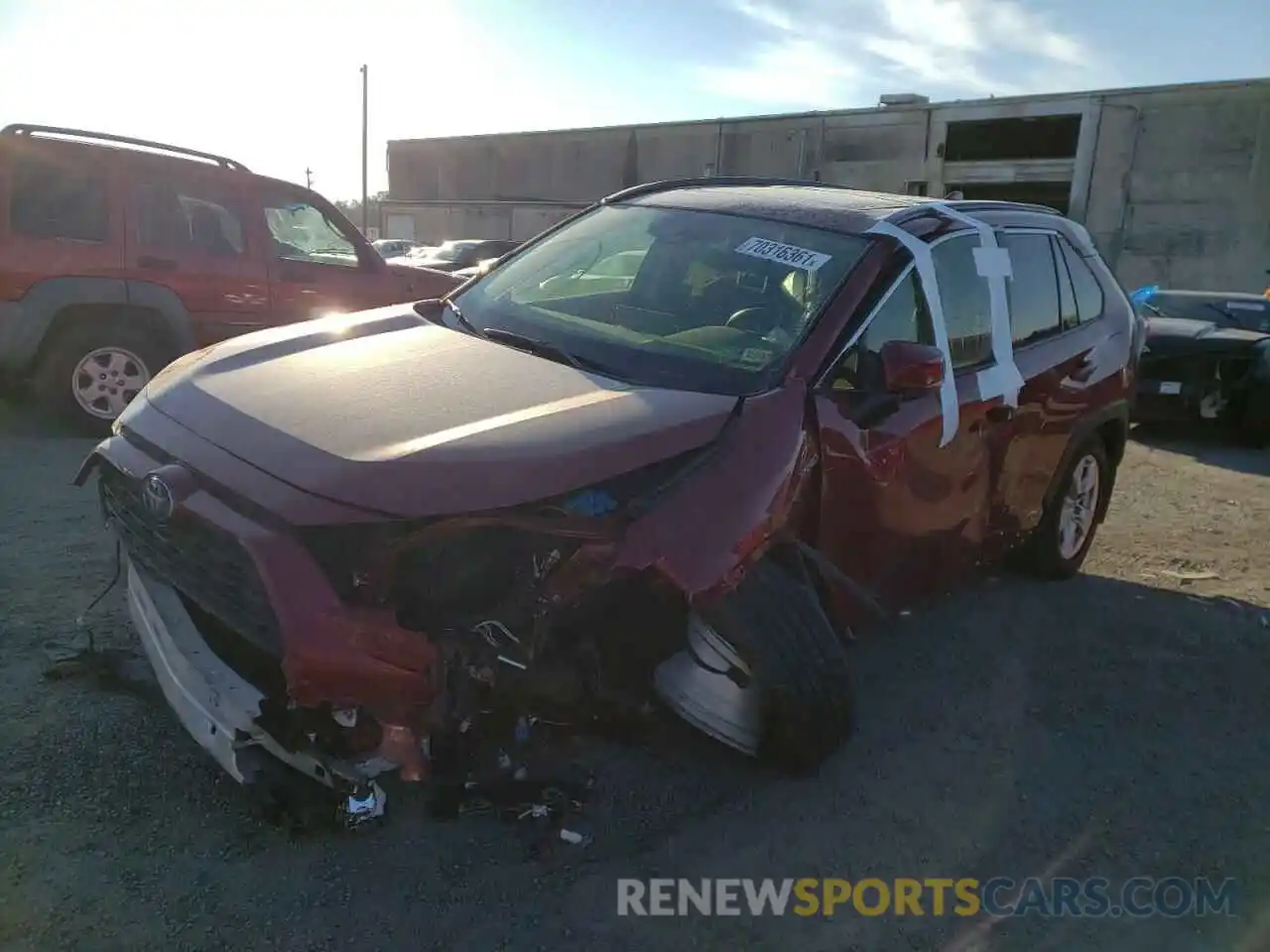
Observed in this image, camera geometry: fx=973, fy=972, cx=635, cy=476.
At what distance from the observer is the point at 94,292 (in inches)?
254

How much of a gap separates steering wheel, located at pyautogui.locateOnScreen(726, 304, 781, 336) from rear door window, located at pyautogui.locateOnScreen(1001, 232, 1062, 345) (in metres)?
1.42

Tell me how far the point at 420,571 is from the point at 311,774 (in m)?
0.57

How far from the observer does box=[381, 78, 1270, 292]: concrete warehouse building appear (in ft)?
84.4

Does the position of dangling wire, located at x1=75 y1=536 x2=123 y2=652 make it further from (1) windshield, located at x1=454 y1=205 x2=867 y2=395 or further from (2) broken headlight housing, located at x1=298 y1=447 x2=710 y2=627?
(1) windshield, located at x1=454 y1=205 x2=867 y2=395

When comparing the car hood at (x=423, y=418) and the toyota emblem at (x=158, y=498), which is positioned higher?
the car hood at (x=423, y=418)

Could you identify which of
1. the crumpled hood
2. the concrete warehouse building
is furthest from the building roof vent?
the crumpled hood

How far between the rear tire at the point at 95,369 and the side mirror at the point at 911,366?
531 cm

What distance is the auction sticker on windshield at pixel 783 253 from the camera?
3.51m

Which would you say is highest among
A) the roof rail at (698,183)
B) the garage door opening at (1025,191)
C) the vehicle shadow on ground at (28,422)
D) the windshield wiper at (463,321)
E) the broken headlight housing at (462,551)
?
the garage door opening at (1025,191)

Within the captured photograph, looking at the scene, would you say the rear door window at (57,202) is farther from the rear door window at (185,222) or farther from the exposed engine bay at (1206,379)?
the exposed engine bay at (1206,379)

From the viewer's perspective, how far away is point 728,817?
9.79 ft

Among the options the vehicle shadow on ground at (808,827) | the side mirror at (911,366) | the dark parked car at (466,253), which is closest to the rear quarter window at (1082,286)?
the vehicle shadow on ground at (808,827)

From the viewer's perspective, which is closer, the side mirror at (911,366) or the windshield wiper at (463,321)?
the side mirror at (911,366)

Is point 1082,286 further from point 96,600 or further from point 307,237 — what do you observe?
point 307,237
